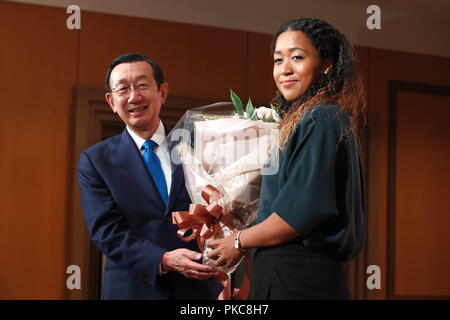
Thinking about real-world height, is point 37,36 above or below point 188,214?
above

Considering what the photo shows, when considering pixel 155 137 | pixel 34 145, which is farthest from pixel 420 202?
pixel 155 137

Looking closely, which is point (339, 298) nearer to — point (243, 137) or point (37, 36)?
point (243, 137)

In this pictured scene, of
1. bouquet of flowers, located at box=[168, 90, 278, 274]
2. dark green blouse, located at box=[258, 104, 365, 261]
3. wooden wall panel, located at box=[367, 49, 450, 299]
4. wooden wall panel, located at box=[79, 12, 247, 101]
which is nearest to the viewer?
dark green blouse, located at box=[258, 104, 365, 261]

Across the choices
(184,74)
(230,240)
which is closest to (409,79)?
(184,74)

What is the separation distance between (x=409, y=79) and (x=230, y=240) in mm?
1848

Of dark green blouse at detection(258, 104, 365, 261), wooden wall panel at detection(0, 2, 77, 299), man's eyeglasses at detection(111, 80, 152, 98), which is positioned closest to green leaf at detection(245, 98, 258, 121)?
dark green blouse at detection(258, 104, 365, 261)

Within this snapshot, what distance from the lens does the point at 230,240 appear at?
1.33m

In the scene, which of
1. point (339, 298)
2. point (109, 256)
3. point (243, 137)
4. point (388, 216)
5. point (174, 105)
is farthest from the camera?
point (388, 216)

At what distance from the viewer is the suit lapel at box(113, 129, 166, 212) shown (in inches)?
62.2

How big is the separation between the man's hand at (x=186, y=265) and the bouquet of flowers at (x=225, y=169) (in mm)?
30

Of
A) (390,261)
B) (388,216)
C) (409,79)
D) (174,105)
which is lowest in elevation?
(390,261)

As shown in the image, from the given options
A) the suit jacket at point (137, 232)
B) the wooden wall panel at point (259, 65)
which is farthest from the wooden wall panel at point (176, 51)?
the suit jacket at point (137, 232)

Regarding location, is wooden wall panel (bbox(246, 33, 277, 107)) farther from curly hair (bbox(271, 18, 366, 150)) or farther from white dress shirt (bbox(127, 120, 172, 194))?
curly hair (bbox(271, 18, 366, 150))

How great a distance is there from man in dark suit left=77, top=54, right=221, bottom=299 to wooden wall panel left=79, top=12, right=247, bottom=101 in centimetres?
69
